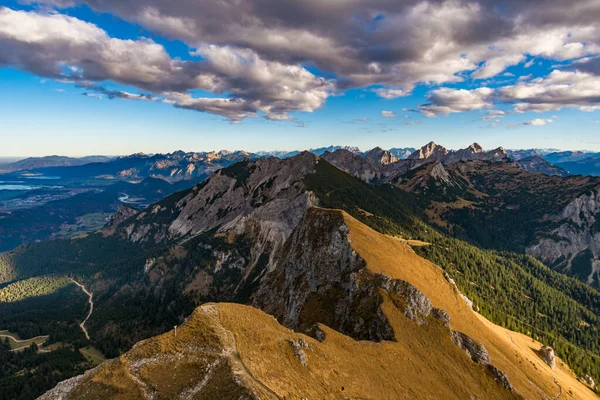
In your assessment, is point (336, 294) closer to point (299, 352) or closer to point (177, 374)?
point (299, 352)

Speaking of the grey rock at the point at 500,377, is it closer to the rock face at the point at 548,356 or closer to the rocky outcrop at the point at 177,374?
the rocky outcrop at the point at 177,374

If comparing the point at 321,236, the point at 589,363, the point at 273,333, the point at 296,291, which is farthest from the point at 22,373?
the point at 589,363

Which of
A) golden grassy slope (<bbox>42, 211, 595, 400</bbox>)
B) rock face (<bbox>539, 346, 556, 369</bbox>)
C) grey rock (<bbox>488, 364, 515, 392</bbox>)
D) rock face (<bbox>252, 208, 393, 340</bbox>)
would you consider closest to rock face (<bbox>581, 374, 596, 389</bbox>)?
rock face (<bbox>539, 346, 556, 369</bbox>)

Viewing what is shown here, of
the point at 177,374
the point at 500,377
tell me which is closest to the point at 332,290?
the point at 500,377

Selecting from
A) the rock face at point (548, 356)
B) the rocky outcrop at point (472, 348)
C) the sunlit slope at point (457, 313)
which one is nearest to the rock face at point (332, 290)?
the rocky outcrop at point (472, 348)

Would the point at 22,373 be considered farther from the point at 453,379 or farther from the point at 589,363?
the point at 589,363

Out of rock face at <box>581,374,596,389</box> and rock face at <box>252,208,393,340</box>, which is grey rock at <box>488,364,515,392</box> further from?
rock face at <box>581,374,596,389</box>

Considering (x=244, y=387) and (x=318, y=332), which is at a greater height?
(x=244, y=387)

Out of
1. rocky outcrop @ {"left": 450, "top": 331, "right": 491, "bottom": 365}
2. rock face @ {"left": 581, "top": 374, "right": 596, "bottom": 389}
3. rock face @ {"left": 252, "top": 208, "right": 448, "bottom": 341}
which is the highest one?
rock face @ {"left": 252, "top": 208, "right": 448, "bottom": 341}
